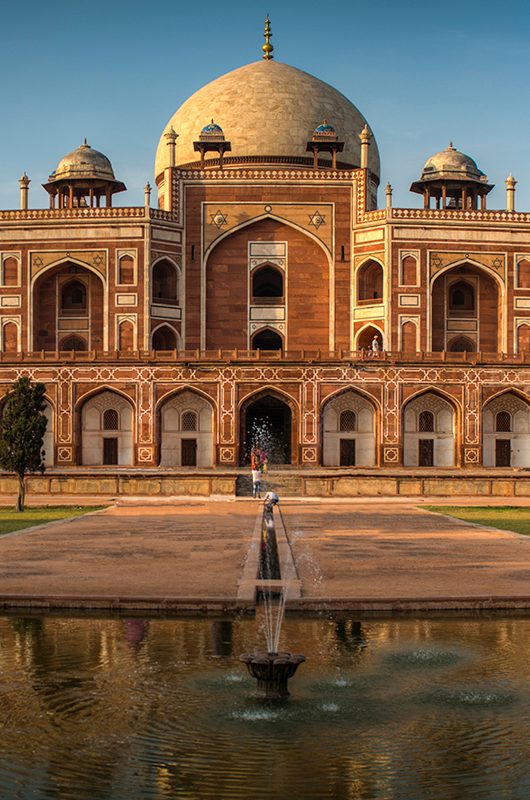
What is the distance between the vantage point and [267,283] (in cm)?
4547

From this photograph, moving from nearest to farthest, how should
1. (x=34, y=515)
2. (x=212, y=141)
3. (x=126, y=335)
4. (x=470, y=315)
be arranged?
1. (x=34, y=515)
2. (x=126, y=335)
3. (x=470, y=315)
4. (x=212, y=141)

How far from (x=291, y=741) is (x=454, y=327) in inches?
1496

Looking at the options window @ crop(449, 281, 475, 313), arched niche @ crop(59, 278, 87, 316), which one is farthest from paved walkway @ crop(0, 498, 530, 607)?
window @ crop(449, 281, 475, 313)

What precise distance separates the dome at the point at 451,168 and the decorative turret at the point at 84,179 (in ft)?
41.8

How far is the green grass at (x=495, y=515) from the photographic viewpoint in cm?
1977

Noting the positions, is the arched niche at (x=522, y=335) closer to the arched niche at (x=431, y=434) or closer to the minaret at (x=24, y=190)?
the arched niche at (x=431, y=434)

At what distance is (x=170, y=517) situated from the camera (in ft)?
72.2

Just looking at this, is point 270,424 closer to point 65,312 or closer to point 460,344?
point 460,344

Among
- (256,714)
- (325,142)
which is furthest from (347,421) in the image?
(256,714)

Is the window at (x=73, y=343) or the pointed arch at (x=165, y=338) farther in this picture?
the window at (x=73, y=343)

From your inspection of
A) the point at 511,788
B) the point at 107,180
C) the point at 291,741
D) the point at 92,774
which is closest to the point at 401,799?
the point at 511,788

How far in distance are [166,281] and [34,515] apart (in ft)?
73.4

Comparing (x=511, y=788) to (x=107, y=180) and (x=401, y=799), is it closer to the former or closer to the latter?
(x=401, y=799)

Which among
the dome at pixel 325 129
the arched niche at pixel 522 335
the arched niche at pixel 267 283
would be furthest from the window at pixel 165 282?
the arched niche at pixel 522 335
